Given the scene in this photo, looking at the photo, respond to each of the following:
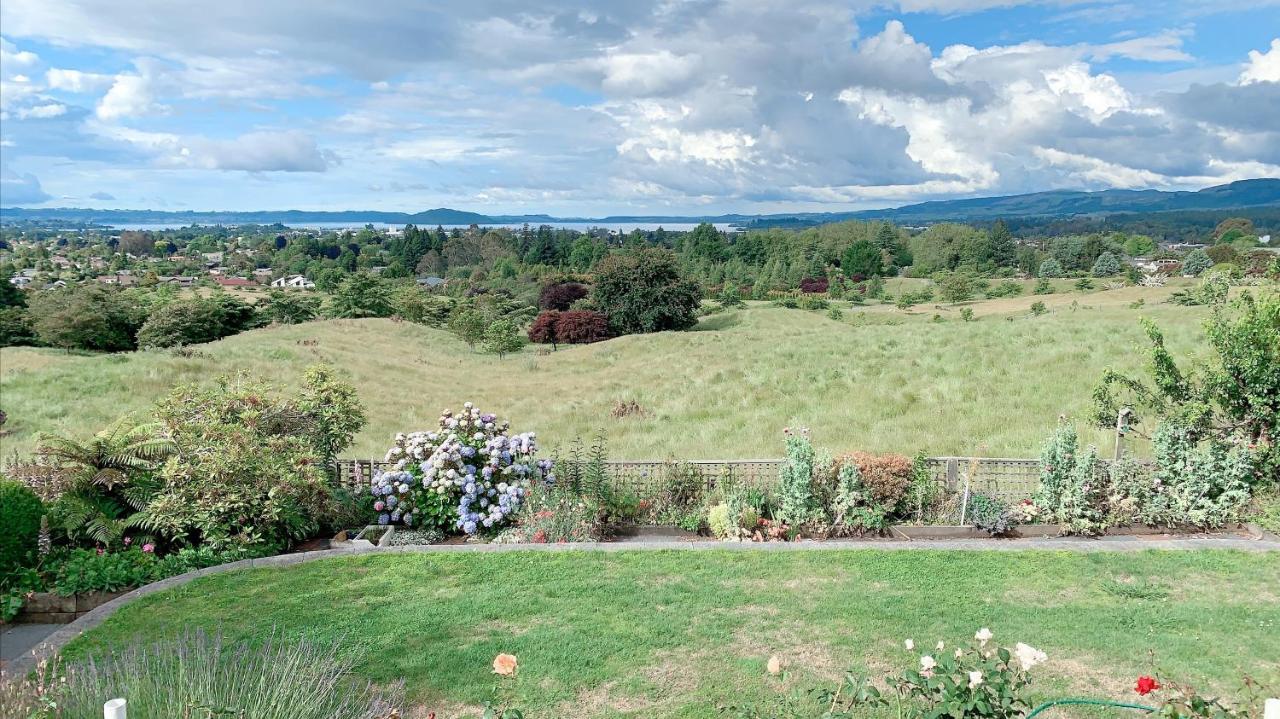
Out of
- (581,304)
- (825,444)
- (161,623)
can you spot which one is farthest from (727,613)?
(581,304)

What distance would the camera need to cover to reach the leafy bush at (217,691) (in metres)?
3.41

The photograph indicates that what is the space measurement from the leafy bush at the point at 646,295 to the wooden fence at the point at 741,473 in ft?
126

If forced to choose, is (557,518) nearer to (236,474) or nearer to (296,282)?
(236,474)

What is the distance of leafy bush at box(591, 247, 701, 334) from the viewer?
47.8 meters

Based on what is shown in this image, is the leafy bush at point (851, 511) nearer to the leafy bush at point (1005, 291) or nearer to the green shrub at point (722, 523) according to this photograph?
the green shrub at point (722, 523)

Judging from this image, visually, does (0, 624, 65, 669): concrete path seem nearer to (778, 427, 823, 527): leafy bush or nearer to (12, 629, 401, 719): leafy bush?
(12, 629, 401, 719): leafy bush

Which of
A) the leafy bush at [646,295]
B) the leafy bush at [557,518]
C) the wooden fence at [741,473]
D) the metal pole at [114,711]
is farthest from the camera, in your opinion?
→ the leafy bush at [646,295]

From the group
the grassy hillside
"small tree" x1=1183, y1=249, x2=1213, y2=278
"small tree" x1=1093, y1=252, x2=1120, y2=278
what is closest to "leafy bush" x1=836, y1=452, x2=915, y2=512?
the grassy hillside

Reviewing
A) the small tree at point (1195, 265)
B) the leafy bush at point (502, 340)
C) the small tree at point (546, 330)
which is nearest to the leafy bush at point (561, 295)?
the small tree at point (546, 330)

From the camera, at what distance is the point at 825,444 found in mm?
13406

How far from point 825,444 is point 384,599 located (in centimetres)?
908

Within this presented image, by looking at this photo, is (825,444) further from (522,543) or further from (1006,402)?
(522,543)

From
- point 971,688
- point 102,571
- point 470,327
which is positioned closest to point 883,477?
point 971,688

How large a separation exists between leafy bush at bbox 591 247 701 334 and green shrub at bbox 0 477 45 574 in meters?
41.1
